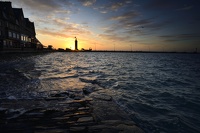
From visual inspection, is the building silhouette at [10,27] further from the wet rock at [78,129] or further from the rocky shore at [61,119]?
the wet rock at [78,129]

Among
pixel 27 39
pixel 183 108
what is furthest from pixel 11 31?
pixel 183 108

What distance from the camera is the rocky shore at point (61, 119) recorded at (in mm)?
4160

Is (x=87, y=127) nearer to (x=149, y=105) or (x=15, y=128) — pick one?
(x=15, y=128)

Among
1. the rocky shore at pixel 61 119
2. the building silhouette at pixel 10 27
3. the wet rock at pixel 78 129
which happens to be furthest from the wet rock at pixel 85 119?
the building silhouette at pixel 10 27

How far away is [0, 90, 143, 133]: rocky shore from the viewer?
4.16m

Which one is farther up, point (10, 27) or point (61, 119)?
point (10, 27)

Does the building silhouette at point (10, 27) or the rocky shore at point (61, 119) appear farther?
the building silhouette at point (10, 27)

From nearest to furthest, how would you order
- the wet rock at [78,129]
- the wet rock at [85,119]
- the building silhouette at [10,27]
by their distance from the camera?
the wet rock at [78,129] < the wet rock at [85,119] < the building silhouette at [10,27]

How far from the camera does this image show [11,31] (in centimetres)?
4591

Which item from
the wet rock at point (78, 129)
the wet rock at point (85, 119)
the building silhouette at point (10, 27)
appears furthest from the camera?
the building silhouette at point (10, 27)

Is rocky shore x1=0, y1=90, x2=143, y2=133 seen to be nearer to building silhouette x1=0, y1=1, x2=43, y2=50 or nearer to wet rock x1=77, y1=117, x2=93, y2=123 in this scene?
wet rock x1=77, y1=117, x2=93, y2=123

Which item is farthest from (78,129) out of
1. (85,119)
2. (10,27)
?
(10,27)

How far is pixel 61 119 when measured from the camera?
4.82m

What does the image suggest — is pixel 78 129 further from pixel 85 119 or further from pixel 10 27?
pixel 10 27
